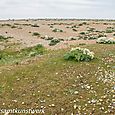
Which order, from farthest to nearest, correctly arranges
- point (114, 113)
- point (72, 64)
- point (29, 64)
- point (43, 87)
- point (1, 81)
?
point (29, 64)
point (72, 64)
point (1, 81)
point (43, 87)
point (114, 113)

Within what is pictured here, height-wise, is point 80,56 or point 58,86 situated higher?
point 80,56

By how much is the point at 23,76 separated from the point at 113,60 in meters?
4.92

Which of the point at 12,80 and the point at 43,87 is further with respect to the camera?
the point at 12,80

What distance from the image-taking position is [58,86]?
43.5ft

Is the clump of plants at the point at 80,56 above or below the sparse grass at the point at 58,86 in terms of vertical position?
above

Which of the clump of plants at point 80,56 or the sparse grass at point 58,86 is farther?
the clump of plants at point 80,56

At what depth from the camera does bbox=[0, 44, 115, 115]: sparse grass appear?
37.9ft

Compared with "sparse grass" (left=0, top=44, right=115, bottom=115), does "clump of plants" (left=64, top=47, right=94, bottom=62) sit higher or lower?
higher

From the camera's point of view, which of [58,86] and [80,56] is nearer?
[58,86]

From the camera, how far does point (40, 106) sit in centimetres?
1162

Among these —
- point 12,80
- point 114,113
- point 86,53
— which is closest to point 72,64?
point 86,53

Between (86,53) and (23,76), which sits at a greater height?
(86,53)

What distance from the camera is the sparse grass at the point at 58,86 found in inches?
455

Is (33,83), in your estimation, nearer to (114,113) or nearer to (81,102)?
(81,102)
